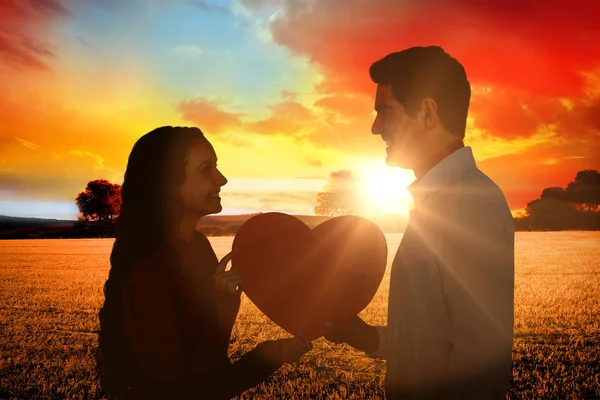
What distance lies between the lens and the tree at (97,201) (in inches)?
4195

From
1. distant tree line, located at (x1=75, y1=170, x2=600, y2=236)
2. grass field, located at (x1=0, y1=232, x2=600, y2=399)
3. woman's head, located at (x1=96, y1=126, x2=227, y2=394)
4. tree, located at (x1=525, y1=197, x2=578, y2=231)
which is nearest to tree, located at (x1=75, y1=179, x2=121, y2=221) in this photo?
distant tree line, located at (x1=75, y1=170, x2=600, y2=236)

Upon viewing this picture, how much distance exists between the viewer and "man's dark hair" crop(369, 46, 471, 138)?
103 inches

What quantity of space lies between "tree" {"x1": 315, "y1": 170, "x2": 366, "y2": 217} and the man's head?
7303cm

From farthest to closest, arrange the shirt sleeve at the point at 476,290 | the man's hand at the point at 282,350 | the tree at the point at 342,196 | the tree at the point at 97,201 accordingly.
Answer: the tree at the point at 97,201
the tree at the point at 342,196
the man's hand at the point at 282,350
the shirt sleeve at the point at 476,290

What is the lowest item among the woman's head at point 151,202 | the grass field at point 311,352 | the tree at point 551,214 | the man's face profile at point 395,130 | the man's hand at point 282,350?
the grass field at point 311,352

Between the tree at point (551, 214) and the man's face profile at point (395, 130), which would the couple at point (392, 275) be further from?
the tree at point (551, 214)

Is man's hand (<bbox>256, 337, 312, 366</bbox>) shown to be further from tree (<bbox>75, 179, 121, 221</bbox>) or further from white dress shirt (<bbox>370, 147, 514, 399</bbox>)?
tree (<bbox>75, 179, 121, 221</bbox>)

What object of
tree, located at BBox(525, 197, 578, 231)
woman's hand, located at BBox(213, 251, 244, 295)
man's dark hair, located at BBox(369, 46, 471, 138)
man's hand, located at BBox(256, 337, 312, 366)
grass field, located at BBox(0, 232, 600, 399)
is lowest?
grass field, located at BBox(0, 232, 600, 399)

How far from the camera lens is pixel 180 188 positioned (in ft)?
10.8

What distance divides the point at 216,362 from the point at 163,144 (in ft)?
4.39

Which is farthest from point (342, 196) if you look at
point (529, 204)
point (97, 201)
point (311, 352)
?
point (311, 352)

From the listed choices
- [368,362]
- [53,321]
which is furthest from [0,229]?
[368,362]

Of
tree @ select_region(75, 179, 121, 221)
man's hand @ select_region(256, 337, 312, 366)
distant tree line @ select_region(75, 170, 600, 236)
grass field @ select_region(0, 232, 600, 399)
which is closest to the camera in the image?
man's hand @ select_region(256, 337, 312, 366)

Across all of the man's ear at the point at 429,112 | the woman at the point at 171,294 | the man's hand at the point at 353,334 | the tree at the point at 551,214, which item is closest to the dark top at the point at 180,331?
the woman at the point at 171,294
